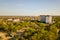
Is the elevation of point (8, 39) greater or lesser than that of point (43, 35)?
lesser

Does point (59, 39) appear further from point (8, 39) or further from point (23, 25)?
point (23, 25)

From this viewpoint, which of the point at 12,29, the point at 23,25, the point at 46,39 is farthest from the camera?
the point at 23,25

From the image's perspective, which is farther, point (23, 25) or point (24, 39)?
point (23, 25)

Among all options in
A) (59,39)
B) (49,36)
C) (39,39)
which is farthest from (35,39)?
(59,39)

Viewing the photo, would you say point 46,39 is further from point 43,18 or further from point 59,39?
point 43,18

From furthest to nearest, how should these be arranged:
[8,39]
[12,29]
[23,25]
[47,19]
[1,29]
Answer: [47,19] → [23,25] → [1,29] → [12,29] → [8,39]

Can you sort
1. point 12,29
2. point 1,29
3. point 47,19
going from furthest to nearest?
point 47,19
point 1,29
point 12,29

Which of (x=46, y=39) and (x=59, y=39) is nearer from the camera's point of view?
(x=46, y=39)

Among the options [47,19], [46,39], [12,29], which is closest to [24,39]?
[46,39]

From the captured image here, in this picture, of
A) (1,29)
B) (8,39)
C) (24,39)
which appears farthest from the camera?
(1,29)
